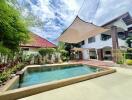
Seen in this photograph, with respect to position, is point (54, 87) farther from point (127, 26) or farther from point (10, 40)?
point (127, 26)

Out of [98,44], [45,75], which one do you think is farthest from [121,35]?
[45,75]

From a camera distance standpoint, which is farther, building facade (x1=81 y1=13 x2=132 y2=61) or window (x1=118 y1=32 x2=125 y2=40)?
window (x1=118 y1=32 x2=125 y2=40)

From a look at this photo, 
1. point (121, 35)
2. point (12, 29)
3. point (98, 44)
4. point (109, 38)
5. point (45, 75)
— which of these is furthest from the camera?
point (121, 35)

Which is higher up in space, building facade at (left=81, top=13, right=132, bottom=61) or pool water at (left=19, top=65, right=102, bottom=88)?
building facade at (left=81, top=13, right=132, bottom=61)

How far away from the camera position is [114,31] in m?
18.1

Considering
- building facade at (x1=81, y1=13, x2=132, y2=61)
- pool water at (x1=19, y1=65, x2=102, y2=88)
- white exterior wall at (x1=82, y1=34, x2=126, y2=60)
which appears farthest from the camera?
building facade at (x1=81, y1=13, x2=132, y2=61)

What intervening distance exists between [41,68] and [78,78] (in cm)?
874

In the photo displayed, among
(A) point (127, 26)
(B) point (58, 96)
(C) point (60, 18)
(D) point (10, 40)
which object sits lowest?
(B) point (58, 96)

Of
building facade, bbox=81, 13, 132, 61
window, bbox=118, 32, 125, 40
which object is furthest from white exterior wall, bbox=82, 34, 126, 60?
window, bbox=118, 32, 125, 40

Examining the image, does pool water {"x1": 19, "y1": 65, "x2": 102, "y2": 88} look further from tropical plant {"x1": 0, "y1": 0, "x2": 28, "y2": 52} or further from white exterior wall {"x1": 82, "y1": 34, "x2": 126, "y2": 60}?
white exterior wall {"x1": 82, "y1": 34, "x2": 126, "y2": 60}

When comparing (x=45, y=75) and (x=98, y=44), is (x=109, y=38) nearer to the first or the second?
(x=98, y=44)

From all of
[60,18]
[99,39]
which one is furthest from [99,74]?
[60,18]

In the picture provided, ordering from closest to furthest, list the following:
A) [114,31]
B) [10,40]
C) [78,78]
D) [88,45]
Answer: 1. [78,78]
2. [10,40]
3. [114,31]
4. [88,45]

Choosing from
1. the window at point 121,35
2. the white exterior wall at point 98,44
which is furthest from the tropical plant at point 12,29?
the window at point 121,35
